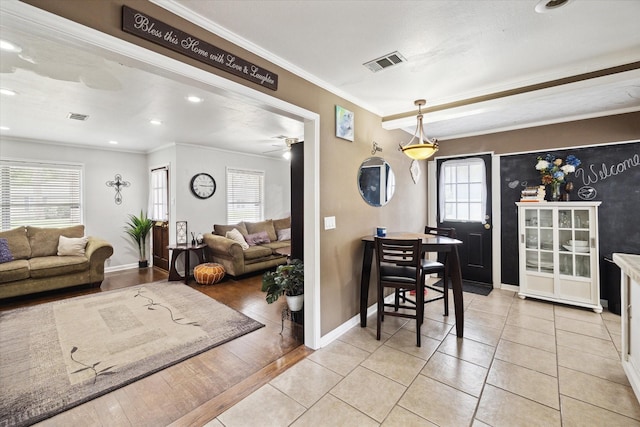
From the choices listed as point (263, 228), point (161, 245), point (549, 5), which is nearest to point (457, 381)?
point (549, 5)

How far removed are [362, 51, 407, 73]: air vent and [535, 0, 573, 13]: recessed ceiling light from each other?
2.77 feet

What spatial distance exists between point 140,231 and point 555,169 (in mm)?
7153

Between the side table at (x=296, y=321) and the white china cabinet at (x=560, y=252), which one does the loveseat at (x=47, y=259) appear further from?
the white china cabinet at (x=560, y=252)

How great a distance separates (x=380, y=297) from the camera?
8.69ft

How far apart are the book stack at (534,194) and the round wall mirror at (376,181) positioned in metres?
1.82

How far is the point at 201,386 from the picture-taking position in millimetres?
2029

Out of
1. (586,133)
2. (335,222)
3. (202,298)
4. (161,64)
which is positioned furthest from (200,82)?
(586,133)

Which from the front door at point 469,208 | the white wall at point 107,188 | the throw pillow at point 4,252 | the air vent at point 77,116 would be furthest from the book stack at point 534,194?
the throw pillow at point 4,252

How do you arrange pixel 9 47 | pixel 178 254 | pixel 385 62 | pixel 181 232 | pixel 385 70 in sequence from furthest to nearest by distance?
pixel 181 232, pixel 178 254, pixel 385 70, pixel 385 62, pixel 9 47

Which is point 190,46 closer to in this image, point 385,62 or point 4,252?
point 385,62

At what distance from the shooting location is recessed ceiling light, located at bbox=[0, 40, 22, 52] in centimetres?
195

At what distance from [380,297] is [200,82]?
7.53 ft

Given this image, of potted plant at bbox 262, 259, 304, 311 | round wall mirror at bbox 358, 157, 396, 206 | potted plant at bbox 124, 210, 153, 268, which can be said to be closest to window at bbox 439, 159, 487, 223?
round wall mirror at bbox 358, 157, 396, 206

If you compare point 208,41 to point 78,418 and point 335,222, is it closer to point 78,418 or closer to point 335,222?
point 335,222
